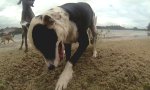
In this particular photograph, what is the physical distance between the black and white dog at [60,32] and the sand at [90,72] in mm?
332

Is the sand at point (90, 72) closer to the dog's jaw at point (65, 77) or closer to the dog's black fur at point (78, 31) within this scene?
the dog's jaw at point (65, 77)

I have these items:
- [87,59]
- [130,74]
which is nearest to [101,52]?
[87,59]

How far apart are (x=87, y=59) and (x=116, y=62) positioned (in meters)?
0.65

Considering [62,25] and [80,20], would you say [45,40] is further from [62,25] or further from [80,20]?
[80,20]

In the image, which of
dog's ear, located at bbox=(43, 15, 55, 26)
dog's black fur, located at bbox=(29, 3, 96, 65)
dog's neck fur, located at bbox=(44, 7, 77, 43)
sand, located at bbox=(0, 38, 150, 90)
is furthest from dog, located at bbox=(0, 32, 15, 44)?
dog's ear, located at bbox=(43, 15, 55, 26)

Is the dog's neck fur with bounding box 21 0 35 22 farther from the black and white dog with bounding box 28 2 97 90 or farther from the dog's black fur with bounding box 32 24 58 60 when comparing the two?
the dog's black fur with bounding box 32 24 58 60

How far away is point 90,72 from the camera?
25.7 feet

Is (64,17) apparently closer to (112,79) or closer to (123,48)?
(112,79)

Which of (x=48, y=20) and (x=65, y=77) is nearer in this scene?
(x=48, y=20)

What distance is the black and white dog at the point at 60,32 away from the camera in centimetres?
623

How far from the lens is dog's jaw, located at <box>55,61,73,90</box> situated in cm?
723

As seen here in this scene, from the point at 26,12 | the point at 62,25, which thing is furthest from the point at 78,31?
the point at 26,12

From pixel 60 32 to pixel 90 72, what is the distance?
1.77 m

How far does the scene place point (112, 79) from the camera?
7539 millimetres
